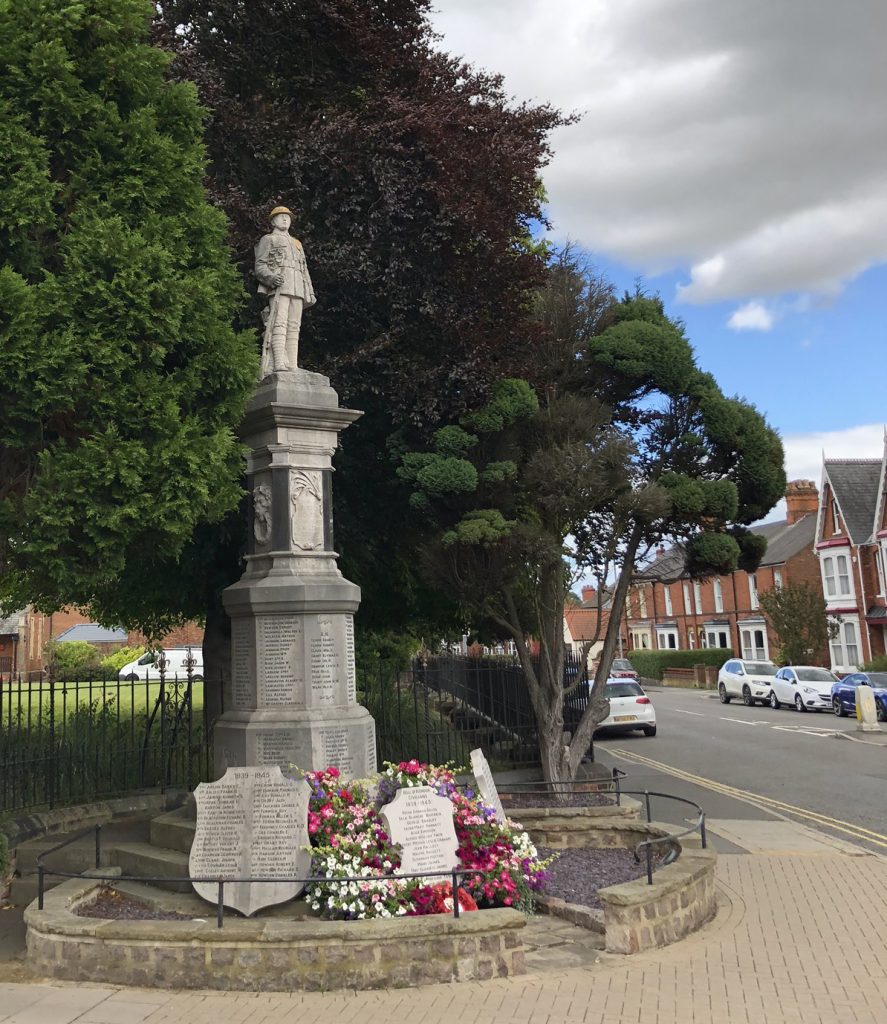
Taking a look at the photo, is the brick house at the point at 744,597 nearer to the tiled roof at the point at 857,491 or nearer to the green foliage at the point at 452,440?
the tiled roof at the point at 857,491

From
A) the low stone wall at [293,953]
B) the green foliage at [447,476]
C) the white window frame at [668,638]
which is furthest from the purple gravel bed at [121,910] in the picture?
the white window frame at [668,638]

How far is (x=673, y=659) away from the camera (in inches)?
2146

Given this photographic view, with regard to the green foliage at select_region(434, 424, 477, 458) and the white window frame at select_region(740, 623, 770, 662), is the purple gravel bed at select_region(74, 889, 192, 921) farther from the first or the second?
the white window frame at select_region(740, 623, 770, 662)

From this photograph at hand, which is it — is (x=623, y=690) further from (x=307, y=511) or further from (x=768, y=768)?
(x=307, y=511)

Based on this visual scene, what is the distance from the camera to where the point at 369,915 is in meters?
6.50

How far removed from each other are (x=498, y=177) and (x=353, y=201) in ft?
7.27

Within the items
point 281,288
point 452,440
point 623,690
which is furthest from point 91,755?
point 623,690

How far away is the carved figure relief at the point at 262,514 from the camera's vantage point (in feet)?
29.6

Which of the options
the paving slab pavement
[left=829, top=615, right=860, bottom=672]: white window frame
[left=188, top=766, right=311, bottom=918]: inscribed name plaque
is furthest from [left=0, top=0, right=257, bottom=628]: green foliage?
[left=829, top=615, right=860, bottom=672]: white window frame

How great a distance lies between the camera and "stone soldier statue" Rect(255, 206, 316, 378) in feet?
31.1

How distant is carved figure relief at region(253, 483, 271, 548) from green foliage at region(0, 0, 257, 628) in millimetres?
385

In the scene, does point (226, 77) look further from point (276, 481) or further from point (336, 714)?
point (336, 714)

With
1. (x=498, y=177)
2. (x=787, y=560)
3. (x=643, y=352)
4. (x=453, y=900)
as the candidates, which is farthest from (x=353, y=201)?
(x=787, y=560)

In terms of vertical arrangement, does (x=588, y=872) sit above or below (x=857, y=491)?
below
